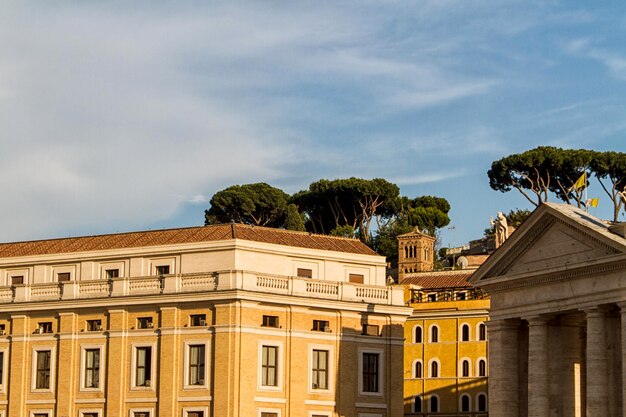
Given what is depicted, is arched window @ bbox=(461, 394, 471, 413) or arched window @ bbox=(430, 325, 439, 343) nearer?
arched window @ bbox=(461, 394, 471, 413)

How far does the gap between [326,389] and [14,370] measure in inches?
750

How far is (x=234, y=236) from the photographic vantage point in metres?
87.4

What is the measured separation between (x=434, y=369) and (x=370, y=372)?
773 inches

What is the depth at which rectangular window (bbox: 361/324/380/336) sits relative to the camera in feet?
287

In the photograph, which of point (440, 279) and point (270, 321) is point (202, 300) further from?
point (440, 279)

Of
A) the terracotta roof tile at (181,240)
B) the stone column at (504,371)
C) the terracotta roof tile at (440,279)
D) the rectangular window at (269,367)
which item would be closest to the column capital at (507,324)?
the stone column at (504,371)

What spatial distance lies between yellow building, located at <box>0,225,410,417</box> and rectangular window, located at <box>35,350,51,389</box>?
84 millimetres

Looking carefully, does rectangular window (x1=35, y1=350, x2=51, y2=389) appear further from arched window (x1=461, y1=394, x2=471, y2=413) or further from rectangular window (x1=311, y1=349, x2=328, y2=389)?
arched window (x1=461, y1=394, x2=471, y2=413)

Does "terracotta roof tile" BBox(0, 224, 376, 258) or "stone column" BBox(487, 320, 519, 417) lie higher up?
"terracotta roof tile" BBox(0, 224, 376, 258)

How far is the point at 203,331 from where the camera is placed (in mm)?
83688

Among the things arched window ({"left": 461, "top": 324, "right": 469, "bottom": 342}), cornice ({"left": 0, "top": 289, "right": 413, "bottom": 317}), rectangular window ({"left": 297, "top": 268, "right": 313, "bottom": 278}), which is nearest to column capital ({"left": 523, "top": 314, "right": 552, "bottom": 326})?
cornice ({"left": 0, "top": 289, "right": 413, "bottom": 317})

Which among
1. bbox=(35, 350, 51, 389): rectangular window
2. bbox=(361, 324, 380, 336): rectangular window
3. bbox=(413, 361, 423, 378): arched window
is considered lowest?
bbox=(35, 350, 51, 389): rectangular window

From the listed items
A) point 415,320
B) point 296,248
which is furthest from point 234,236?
point 415,320

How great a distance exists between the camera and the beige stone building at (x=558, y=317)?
65.1m
